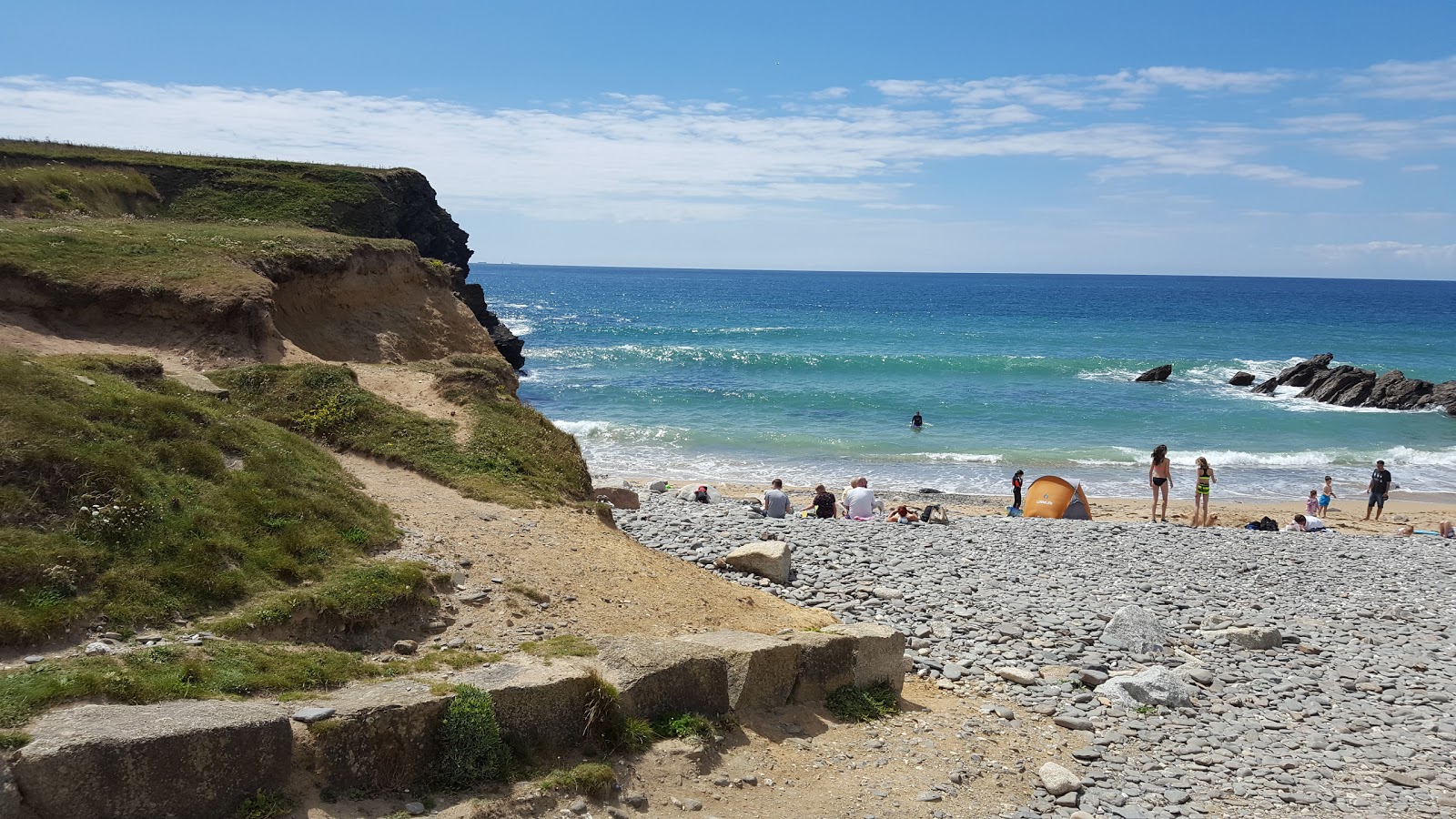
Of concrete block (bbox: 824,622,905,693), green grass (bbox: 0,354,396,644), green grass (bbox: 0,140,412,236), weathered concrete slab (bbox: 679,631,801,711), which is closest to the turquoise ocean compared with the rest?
green grass (bbox: 0,140,412,236)

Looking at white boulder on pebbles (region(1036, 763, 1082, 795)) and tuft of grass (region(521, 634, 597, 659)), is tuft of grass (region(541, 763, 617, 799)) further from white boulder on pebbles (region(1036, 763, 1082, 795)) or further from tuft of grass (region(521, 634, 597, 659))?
white boulder on pebbles (region(1036, 763, 1082, 795))

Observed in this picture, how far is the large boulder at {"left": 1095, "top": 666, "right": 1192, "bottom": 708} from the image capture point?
34.0 feet

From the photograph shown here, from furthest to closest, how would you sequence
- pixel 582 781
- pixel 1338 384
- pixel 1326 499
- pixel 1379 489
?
pixel 1338 384 < pixel 1326 499 < pixel 1379 489 < pixel 582 781

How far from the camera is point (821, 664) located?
30.6ft

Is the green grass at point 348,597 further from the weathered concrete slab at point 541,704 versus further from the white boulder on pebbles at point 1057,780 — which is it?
the white boulder on pebbles at point 1057,780

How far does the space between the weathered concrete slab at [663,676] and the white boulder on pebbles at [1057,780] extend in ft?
9.78

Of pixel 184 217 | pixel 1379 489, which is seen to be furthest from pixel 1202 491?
pixel 184 217

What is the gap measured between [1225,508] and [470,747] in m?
25.2

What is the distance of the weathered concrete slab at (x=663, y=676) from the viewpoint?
791cm

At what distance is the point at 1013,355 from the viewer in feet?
203

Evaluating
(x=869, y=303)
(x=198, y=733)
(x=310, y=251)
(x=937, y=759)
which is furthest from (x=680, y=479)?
(x=869, y=303)

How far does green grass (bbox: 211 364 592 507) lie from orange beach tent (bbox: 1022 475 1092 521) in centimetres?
1254

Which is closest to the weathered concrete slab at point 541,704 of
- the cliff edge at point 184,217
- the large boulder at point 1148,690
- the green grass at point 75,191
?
the large boulder at point 1148,690

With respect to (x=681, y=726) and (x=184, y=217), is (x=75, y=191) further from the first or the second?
(x=681, y=726)
